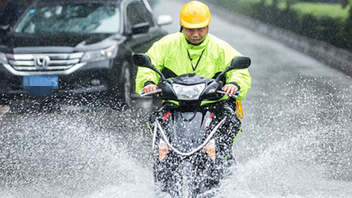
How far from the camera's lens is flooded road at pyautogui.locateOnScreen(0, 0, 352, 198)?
5.49m

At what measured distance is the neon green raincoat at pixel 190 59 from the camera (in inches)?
184

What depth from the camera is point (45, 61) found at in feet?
28.8

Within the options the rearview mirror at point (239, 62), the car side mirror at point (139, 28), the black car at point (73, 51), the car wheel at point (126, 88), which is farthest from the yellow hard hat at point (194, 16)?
the car side mirror at point (139, 28)

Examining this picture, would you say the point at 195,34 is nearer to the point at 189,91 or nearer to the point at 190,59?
the point at 190,59

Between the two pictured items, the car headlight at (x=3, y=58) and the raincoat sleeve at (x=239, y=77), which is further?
the car headlight at (x=3, y=58)

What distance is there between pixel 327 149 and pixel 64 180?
3087 mm

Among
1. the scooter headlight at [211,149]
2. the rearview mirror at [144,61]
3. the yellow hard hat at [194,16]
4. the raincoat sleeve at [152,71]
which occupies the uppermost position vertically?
the yellow hard hat at [194,16]

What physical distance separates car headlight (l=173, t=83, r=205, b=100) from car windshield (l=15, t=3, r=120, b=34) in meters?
5.34

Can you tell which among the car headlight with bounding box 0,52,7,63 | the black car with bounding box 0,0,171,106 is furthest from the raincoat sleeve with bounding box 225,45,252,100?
the car headlight with bounding box 0,52,7,63

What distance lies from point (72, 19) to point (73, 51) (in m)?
1.07

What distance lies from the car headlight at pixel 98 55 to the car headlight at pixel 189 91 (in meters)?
4.81

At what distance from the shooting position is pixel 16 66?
8.89 m

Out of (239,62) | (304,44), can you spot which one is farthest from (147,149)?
(304,44)

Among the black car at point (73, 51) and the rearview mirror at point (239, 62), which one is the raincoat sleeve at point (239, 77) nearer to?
the rearview mirror at point (239, 62)
